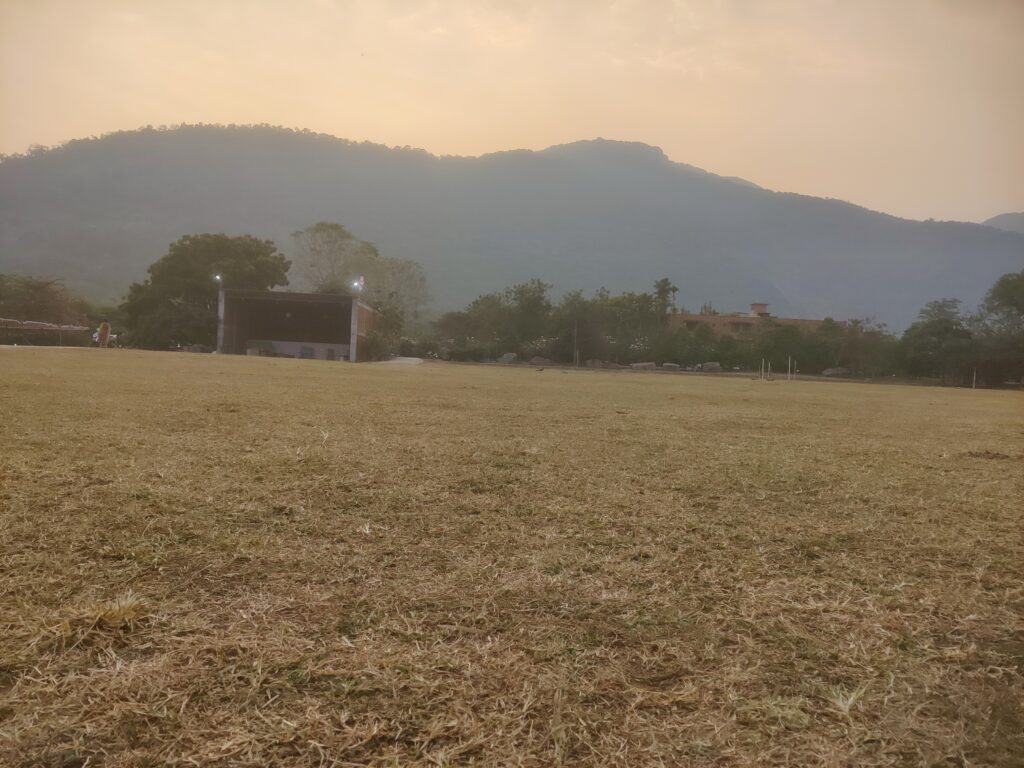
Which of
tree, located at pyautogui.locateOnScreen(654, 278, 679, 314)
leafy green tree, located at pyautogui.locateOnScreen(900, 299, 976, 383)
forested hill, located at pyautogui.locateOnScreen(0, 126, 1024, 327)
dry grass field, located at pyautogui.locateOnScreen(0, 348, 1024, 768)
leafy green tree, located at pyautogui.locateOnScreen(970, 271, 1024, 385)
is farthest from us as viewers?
forested hill, located at pyautogui.locateOnScreen(0, 126, 1024, 327)

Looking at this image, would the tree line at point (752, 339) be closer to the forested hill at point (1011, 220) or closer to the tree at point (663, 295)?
the tree at point (663, 295)

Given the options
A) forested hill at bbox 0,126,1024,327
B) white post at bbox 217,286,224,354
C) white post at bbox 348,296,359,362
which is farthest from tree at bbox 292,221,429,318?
forested hill at bbox 0,126,1024,327

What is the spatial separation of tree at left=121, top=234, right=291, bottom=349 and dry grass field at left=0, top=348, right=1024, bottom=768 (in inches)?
1687

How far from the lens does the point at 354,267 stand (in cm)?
7600

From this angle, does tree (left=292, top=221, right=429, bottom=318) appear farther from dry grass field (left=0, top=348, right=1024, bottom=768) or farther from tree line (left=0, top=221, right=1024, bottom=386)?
dry grass field (left=0, top=348, right=1024, bottom=768)

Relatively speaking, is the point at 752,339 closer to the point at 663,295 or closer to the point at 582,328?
the point at 663,295

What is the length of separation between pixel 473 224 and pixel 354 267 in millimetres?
90758

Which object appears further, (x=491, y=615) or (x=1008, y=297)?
(x=1008, y=297)

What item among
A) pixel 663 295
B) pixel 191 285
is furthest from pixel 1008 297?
pixel 191 285

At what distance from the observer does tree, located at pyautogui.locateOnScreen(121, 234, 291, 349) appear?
138ft

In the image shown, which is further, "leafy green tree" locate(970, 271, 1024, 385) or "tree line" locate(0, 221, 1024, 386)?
"tree line" locate(0, 221, 1024, 386)

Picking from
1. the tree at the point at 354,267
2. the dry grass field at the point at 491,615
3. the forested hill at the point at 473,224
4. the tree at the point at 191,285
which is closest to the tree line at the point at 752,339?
the tree at the point at 191,285

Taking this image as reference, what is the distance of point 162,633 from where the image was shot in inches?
58.9

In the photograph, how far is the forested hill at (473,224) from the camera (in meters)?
126
